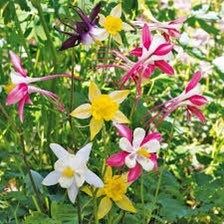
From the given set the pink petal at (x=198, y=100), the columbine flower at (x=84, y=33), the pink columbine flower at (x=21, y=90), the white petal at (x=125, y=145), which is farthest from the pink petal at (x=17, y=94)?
the pink petal at (x=198, y=100)

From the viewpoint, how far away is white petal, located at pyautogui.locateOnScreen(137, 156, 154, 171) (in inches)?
55.6

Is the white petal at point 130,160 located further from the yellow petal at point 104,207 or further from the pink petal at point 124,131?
the yellow petal at point 104,207

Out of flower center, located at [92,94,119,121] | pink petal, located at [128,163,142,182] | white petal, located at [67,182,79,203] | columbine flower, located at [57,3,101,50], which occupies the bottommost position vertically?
white petal, located at [67,182,79,203]

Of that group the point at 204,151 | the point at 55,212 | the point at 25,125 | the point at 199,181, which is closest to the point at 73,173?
the point at 55,212

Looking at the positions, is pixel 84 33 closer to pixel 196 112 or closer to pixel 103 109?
pixel 103 109

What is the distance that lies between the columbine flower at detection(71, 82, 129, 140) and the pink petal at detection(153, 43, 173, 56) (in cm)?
10

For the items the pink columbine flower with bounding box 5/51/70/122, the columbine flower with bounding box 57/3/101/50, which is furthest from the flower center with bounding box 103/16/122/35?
the pink columbine flower with bounding box 5/51/70/122

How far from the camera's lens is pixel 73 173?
1424mm

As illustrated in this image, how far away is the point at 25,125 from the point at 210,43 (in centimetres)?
144

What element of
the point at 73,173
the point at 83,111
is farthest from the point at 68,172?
the point at 83,111

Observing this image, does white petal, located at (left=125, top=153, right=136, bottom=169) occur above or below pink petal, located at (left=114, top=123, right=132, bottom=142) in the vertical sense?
below

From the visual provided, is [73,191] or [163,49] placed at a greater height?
[163,49]

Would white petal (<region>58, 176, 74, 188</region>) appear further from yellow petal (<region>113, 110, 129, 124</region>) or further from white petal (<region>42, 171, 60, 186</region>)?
yellow petal (<region>113, 110, 129, 124</region>)

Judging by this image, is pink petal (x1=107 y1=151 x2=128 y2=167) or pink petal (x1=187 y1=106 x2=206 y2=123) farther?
pink petal (x1=187 y1=106 x2=206 y2=123)
